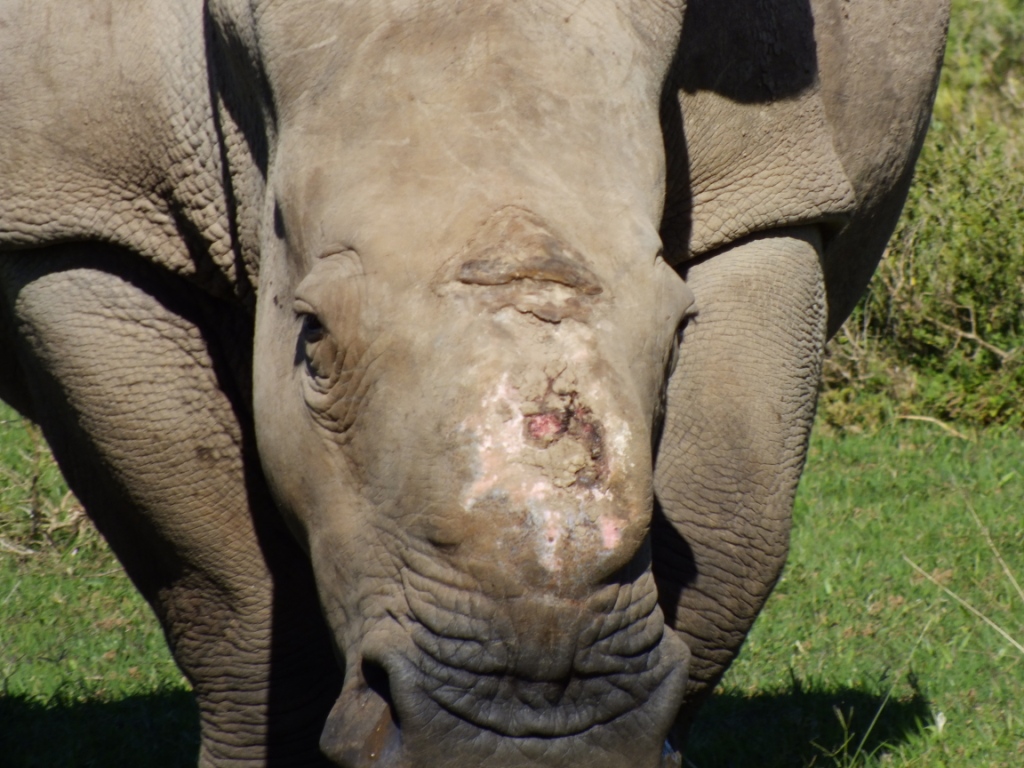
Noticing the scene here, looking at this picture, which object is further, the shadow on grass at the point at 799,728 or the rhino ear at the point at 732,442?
the shadow on grass at the point at 799,728

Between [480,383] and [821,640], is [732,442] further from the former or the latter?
[821,640]

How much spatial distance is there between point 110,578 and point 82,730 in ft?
4.47

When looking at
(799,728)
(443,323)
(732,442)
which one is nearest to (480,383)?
(443,323)

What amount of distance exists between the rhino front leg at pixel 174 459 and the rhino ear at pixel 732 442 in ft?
2.77

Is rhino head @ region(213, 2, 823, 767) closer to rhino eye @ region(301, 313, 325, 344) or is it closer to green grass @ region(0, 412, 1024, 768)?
rhino eye @ region(301, 313, 325, 344)

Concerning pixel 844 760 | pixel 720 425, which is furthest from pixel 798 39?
pixel 844 760

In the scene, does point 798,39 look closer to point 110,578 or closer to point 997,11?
point 110,578

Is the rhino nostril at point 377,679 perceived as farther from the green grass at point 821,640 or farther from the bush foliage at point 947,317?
the bush foliage at point 947,317

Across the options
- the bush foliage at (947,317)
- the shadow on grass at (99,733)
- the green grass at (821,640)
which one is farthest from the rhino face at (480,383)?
the bush foliage at (947,317)

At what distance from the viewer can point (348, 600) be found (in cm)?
286

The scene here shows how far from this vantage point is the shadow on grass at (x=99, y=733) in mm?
4820

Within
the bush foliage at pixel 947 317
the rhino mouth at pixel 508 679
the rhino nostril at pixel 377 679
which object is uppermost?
the rhino mouth at pixel 508 679

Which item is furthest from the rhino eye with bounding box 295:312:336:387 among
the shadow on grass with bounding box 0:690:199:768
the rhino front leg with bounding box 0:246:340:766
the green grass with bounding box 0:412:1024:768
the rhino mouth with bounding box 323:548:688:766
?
the shadow on grass with bounding box 0:690:199:768

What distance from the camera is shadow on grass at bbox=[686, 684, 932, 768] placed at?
4.70 m
